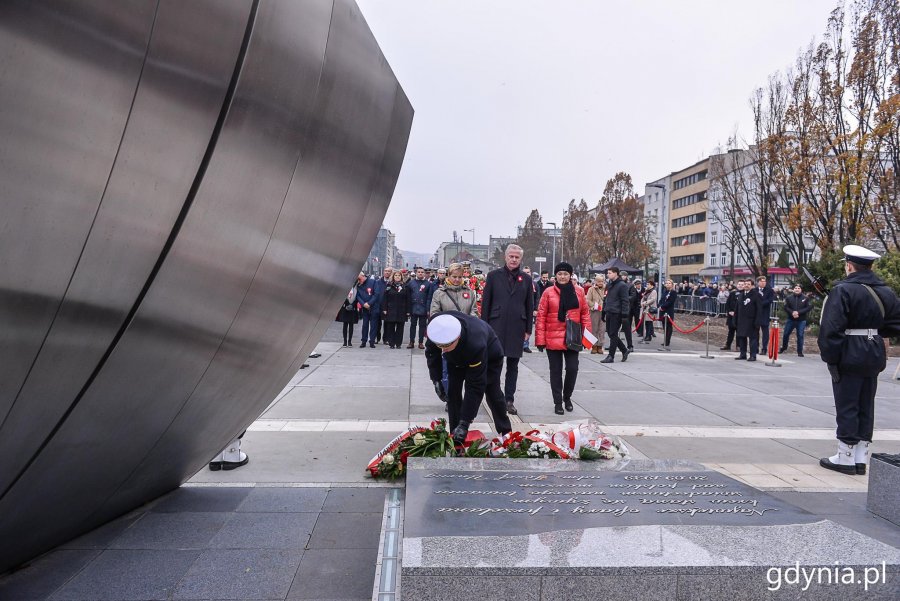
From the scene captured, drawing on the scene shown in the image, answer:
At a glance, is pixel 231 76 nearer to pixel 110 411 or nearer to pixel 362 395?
pixel 110 411

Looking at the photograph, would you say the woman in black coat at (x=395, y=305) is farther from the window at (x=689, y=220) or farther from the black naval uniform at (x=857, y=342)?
the window at (x=689, y=220)

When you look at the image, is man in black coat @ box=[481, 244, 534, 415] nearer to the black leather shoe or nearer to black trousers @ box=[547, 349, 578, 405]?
black trousers @ box=[547, 349, 578, 405]

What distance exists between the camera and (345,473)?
5039 millimetres

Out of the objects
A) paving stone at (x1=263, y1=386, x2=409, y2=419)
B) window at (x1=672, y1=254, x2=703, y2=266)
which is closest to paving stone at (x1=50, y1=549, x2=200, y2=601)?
paving stone at (x1=263, y1=386, x2=409, y2=419)

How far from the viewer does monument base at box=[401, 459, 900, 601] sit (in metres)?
2.69

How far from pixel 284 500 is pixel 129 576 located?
131 centimetres

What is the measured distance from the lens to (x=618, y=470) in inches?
169

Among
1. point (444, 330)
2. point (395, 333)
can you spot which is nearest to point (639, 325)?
point (395, 333)

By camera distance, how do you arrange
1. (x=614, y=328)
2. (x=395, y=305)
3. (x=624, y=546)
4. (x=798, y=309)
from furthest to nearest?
(x=798, y=309), (x=395, y=305), (x=614, y=328), (x=624, y=546)

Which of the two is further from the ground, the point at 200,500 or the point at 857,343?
the point at 857,343

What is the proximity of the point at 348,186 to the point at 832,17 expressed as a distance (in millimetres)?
25067

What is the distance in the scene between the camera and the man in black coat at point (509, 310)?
24.7 ft

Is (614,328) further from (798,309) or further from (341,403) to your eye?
(341,403)

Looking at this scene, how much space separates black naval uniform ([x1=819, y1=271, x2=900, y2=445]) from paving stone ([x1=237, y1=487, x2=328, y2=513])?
14.5ft
